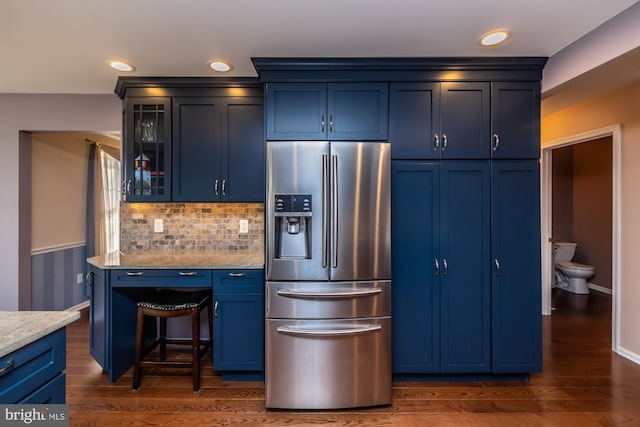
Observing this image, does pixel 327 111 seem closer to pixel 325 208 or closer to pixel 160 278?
pixel 325 208

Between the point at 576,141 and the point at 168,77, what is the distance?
13.6 ft

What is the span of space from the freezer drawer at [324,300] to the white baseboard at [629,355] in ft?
8.02

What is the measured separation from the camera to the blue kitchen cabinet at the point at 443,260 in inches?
92.8

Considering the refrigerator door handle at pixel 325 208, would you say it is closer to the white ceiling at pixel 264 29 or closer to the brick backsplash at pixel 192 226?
the white ceiling at pixel 264 29

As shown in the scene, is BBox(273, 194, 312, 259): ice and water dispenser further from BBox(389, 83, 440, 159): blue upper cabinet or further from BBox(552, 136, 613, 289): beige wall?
BBox(552, 136, 613, 289): beige wall

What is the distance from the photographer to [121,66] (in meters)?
2.48

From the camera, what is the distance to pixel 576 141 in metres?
3.39

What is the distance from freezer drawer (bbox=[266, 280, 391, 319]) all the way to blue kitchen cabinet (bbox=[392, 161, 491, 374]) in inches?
12.5

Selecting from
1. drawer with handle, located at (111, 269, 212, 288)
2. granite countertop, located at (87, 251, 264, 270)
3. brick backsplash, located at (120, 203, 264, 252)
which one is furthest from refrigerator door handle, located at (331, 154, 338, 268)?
brick backsplash, located at (120, 203, 264, 252)

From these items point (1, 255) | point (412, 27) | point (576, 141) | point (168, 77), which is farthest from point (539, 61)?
point (1, 255)

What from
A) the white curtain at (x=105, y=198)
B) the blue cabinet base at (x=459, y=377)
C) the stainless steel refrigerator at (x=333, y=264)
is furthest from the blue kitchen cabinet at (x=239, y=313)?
the white curtain at (x=105, y=198)

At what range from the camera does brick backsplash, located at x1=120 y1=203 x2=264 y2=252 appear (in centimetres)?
301

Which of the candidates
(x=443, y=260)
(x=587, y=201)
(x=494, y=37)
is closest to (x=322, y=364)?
(x=443, y=260)

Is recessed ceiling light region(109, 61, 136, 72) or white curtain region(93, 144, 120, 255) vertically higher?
recessed ceiling light region(109, 61, 136, 72)
